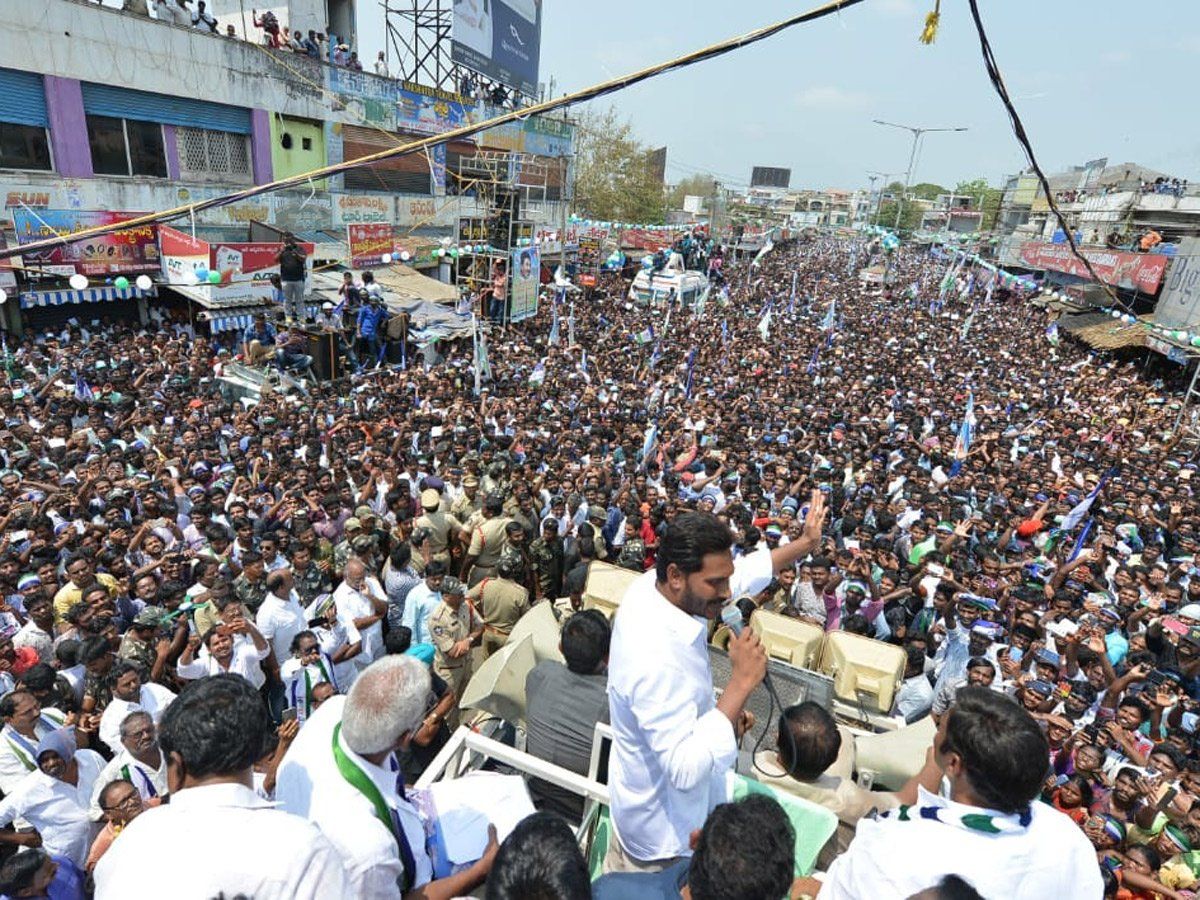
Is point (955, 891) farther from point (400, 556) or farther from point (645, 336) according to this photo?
point (645, 336)

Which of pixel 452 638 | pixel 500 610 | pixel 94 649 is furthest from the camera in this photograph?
pixel 500 610

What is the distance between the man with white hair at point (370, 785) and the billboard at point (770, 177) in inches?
5645

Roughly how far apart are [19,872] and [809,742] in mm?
2984

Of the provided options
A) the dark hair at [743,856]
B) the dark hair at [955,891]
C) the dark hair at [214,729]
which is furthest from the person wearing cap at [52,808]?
the dark hair at [955,891]

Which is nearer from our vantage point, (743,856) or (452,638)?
(743,856)

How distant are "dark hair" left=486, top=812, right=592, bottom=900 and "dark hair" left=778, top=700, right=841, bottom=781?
0.98 m

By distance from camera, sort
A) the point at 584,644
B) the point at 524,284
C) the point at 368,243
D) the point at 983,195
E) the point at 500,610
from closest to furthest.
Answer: the point at 584,644
the point at 500,610
the point at 524,284
the point at 368,243
the point at 983,195

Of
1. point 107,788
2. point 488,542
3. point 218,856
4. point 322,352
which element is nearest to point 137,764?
point 107,788

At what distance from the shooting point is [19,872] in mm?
2512

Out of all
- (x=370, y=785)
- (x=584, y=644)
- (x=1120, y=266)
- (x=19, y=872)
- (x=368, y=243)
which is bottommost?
(x=19, y=872)

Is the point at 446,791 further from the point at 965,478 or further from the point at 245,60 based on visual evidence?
the point at 245,60

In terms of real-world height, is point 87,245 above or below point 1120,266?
below

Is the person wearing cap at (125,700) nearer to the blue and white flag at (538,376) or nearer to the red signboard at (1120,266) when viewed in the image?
the blue and white flag at (538,376)

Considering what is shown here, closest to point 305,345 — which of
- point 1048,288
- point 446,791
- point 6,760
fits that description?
point 6,760
